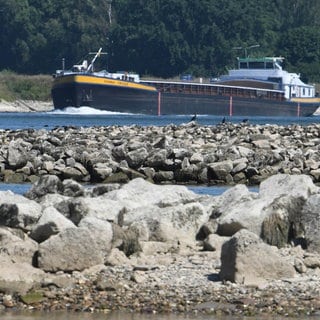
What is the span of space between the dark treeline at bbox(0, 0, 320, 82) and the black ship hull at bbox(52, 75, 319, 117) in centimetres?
1381

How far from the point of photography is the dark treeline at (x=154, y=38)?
12562cm

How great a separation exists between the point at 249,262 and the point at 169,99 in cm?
8908

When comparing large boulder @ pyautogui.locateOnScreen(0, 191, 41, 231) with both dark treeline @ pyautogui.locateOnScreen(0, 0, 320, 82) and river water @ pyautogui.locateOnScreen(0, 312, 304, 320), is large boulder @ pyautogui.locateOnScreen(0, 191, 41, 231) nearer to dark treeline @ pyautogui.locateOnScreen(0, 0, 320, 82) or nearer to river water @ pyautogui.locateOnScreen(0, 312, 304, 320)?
river water @ pyautogui.locateOnScreen(0, 312, 304, 320)

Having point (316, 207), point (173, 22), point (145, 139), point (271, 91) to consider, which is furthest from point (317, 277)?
point (173, 22)

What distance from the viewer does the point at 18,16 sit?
128 metres

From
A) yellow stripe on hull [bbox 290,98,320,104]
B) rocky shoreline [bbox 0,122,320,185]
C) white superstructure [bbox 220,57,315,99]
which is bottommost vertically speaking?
yellow stripe on hull [bbox 290,98,320,104]

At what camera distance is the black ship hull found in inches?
3846

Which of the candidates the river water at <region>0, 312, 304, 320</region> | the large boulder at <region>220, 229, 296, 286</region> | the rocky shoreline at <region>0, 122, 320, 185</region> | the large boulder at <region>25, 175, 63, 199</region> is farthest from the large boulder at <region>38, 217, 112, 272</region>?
the rocky shoreline at <region>0, 122, 320, 185</region>

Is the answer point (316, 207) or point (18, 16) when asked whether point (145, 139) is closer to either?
point (316, 207)

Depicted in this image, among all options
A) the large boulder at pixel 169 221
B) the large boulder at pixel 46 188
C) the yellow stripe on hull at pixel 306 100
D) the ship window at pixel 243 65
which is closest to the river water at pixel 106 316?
the large boulder at pixel 169 221

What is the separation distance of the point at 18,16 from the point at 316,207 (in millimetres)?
113467

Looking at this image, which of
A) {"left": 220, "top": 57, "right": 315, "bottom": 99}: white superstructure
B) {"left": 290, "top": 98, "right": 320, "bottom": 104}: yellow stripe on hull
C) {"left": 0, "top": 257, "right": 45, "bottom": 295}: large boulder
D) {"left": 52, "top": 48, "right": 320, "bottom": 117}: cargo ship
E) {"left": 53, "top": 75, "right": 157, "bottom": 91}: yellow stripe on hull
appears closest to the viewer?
{"left": 0, "top": 257, "right": 45, "bottom": 295}: large boulder

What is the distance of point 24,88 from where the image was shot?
117 m

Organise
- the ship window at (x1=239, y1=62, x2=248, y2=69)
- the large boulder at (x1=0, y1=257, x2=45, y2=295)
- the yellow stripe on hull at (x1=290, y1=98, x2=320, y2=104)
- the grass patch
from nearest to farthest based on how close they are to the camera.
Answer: the large boulder at (x1=0, y1=257, x2=45, y2=295) → the yellow stripe on hull at (x1=290, y1=98, x2=320, y2=104) → the ship window at (x1=239, y1=62, x2=248, y2=69) → the grass patch
